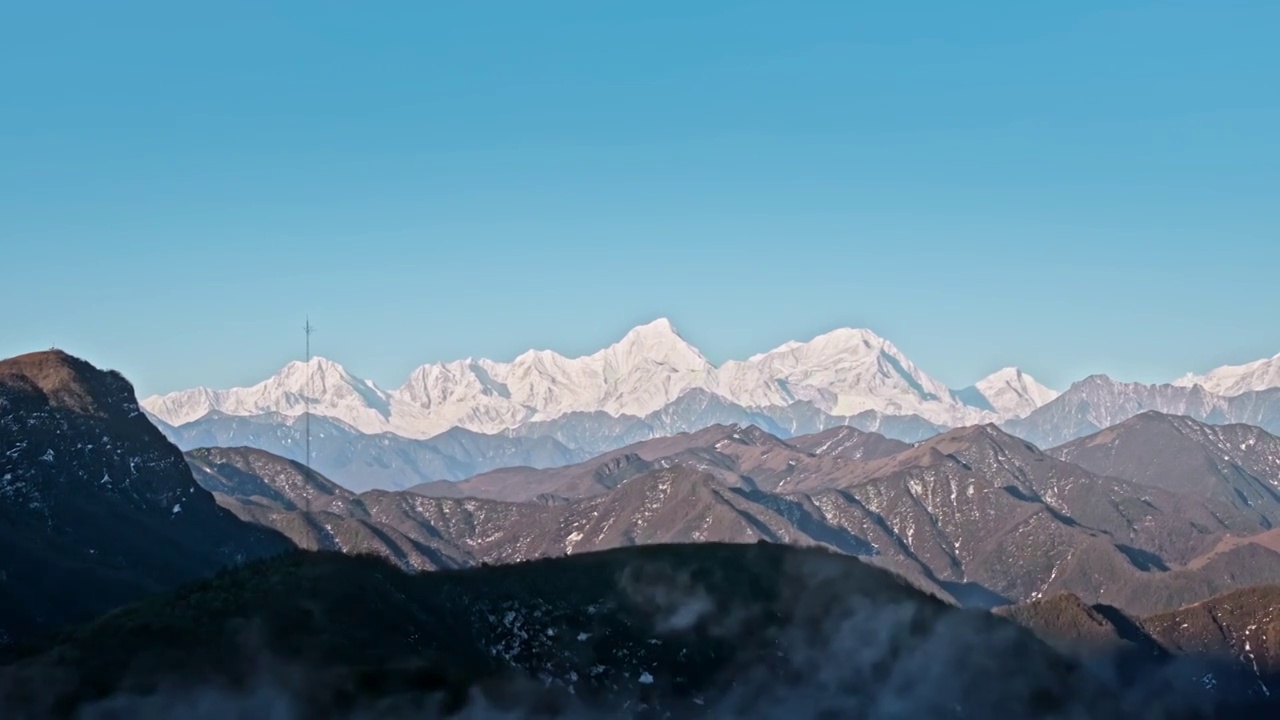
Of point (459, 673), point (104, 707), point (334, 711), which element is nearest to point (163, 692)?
Answer: point (104, 707)

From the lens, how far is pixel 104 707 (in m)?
169

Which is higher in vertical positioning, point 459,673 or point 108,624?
point 108,624

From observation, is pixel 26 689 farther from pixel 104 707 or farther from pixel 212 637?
pixel 212 637

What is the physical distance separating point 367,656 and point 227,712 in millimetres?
25602

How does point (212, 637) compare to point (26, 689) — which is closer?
point (26, 689)

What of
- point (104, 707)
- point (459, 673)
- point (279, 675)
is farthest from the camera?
point (459, 673)

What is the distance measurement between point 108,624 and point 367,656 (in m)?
32.4

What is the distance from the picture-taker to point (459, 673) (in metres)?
198

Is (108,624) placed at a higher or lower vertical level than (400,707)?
higher

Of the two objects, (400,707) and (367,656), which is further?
(367,656)

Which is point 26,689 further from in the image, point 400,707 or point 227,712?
point 400,707

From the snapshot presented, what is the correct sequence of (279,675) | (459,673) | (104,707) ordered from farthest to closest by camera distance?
(459,673)
(279,675)
(104,707)

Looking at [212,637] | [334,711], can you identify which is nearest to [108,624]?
[212,637]

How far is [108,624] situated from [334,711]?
3768 cm
